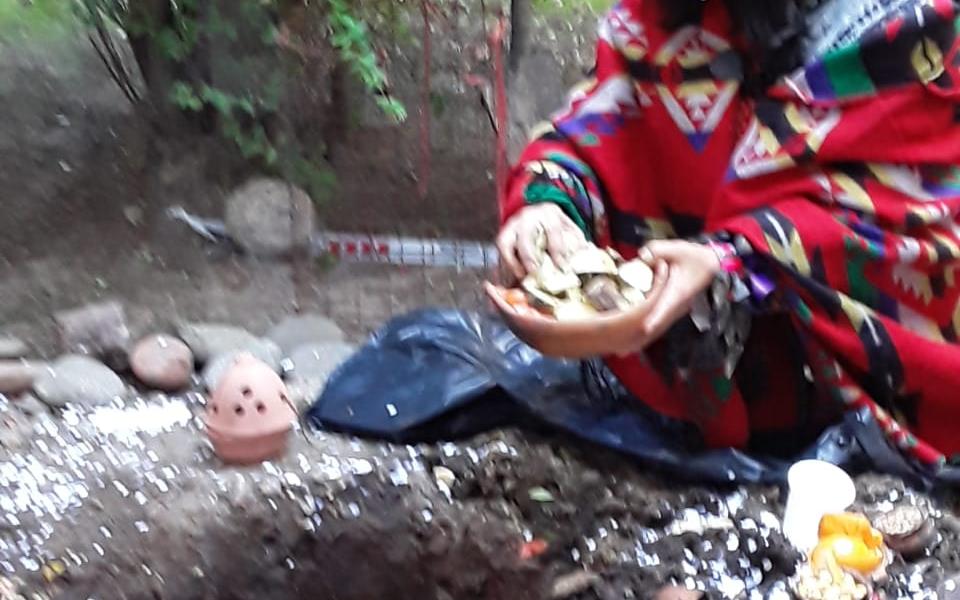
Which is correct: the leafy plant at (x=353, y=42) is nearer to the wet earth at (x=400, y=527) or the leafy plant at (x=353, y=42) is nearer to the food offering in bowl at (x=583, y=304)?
the wet earth at (x=400, y=527)

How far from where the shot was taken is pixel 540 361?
1612 mm

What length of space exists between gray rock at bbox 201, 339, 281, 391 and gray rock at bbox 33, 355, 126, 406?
13 centimetres

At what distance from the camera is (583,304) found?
121 centimetres

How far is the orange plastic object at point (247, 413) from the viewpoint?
4.69ft

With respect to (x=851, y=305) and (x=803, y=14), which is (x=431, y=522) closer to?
(x=851, y=305)

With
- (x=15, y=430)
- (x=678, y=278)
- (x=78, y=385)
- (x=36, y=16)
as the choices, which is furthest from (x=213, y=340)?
(x=678, y=278)

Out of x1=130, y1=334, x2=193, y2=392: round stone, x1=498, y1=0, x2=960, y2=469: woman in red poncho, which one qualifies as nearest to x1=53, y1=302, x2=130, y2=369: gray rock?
x1=130, y1=334, x2=193, y2=392: round stone

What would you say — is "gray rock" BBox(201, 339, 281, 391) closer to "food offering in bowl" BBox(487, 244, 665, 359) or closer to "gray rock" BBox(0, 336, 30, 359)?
"gray rock" BBox(0, 336, 30, 359)

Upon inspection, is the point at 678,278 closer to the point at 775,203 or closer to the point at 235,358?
the point at 775,203

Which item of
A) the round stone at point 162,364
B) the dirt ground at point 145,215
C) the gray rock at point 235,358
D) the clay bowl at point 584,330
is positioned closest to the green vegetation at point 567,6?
the dirt ground at point 145,215

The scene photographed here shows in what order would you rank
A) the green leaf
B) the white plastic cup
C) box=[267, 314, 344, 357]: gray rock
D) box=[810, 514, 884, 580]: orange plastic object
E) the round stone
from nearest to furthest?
box=[810, 514, 884, 580]: orange plastic object
the white plastic cup
the round stone
box=[267, 314, 344, 357]: gray rock
the green leaf

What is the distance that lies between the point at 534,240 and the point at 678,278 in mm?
194

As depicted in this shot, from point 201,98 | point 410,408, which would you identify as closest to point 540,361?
point 410,408

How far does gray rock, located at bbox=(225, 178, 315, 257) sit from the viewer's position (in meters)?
2.16
